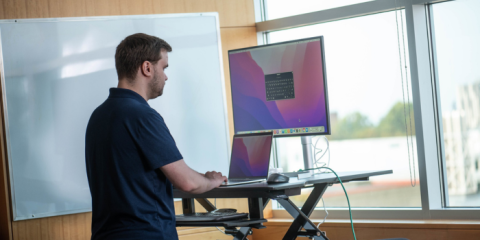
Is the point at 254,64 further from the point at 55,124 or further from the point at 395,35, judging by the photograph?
the point at 55,124

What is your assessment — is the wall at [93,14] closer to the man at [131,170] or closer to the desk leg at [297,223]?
the desk leg at [297,223]

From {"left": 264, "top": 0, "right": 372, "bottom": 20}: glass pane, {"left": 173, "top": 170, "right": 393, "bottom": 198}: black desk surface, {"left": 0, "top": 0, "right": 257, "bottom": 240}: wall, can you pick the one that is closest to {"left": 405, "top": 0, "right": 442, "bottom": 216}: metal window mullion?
{"left": 264, "top": 0, "right": 372, "bottom": 20}: glass pane

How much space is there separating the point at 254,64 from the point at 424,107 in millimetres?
1099

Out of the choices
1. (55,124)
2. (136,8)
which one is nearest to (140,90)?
(55,124)

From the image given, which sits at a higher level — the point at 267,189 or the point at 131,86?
the point at 131,86

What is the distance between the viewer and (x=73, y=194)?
3045 millimetres

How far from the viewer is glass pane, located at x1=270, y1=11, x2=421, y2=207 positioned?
123 inches

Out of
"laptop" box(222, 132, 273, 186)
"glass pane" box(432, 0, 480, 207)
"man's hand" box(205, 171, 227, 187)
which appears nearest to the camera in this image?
"man's hand" box(205, 171, 227, 187)

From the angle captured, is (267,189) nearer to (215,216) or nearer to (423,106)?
(215,216)

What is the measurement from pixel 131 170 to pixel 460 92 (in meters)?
2.21

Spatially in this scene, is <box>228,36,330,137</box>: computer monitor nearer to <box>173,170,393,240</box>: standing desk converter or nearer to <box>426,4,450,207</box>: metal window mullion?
<box>173,170,393,240</box>: standing desk converter

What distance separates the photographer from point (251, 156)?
2.60 metres

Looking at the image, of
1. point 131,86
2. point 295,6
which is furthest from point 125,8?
point 131,86

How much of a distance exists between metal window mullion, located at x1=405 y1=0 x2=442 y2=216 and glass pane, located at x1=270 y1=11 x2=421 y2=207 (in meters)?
0.08
